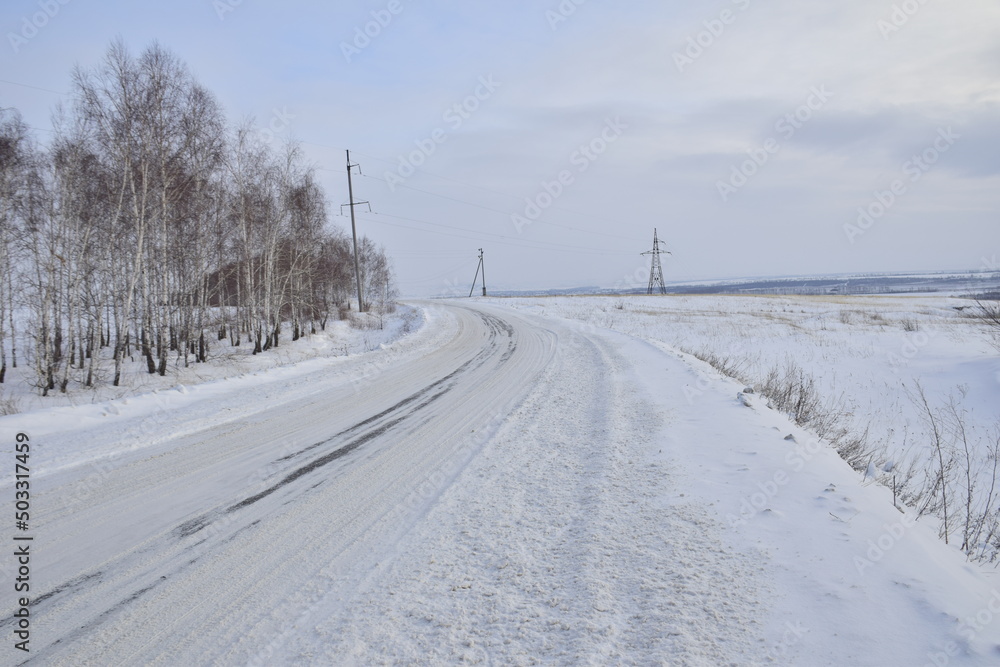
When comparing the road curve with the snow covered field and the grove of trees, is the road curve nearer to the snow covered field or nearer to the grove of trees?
the snow covered field

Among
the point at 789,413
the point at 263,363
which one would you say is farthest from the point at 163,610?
the point at 263,363

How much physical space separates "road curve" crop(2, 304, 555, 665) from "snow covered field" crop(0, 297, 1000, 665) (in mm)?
21

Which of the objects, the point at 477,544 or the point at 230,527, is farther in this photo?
the point at 230,527

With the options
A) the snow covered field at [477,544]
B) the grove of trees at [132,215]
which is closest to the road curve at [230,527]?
the snow covered field at [477,544]

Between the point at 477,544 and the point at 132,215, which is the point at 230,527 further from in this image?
the point at 132,215

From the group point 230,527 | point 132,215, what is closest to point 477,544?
point 230,527

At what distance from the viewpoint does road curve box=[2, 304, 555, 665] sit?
2455 mm

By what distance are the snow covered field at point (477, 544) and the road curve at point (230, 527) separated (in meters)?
0.02

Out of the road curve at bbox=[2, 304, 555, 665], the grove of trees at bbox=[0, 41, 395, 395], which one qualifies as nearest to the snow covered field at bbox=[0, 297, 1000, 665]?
the road curve at bbox=[2, 304, 555, 665]

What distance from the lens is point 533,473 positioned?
4590mm

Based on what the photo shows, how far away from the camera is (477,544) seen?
3266 millimetres

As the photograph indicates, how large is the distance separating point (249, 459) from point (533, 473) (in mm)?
3103

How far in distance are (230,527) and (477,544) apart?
1948 mm

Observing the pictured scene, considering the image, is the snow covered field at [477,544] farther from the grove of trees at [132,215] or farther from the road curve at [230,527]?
the grove of trees at [132,215]
